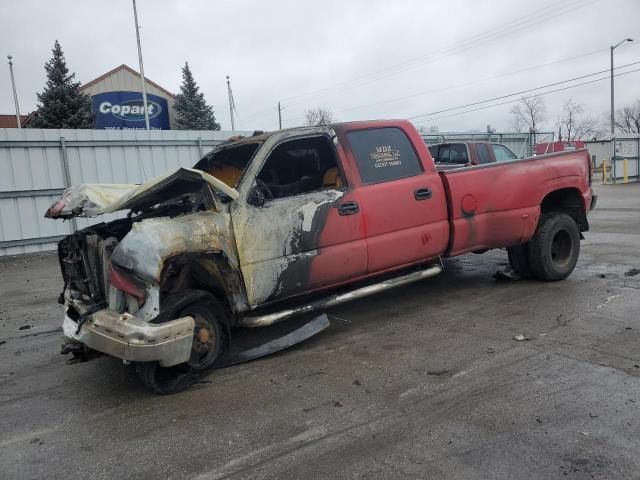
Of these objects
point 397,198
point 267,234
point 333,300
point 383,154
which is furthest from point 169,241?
point 383,154

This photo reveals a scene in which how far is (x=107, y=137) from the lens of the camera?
12.4 meters

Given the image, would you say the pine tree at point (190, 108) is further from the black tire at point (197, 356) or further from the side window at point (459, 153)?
the black tire at point (197, 356)

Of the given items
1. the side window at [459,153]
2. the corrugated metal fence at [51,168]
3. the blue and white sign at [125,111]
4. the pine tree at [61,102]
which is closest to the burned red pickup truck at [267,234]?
the side window at [459,153]

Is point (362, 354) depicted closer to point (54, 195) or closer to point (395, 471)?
point (395, 471)

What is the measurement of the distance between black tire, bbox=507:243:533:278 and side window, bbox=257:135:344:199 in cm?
→ 287

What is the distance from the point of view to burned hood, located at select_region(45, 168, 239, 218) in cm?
388

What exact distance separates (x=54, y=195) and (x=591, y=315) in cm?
1112

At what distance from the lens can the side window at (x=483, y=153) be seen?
11.9 m

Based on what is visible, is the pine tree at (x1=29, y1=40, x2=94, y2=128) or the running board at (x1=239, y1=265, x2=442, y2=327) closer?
the running board at (x1=239, y1=265, x2=442, y2=327)

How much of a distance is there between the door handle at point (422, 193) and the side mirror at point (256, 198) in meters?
1.67

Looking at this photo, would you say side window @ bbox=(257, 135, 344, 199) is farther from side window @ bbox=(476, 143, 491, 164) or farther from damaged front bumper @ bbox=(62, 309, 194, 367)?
side window @ bbox=(476, 143, 491, 164)

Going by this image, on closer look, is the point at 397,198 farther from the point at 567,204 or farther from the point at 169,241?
the point at 567,204

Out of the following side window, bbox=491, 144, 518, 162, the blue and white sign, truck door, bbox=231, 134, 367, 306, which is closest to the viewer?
truck door, bbox=231, 134, 367, 306

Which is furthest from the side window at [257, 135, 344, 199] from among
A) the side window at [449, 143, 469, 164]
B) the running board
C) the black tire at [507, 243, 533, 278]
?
the side window at [449, 143, 469, 164]
